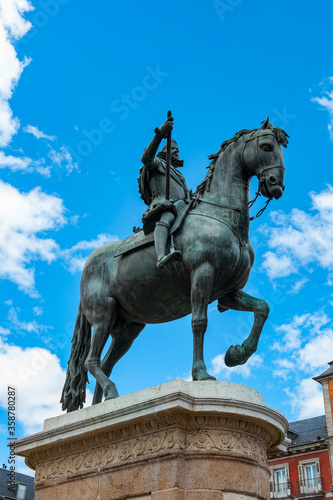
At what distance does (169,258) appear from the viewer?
334 inches

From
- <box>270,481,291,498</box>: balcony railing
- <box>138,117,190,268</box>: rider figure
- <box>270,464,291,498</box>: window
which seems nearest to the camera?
<box>138,117,190,268</box>: rider figure

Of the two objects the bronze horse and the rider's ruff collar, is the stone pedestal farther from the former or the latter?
the rider's ruff collar

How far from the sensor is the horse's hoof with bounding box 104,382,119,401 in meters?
8.85

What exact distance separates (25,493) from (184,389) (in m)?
43.2

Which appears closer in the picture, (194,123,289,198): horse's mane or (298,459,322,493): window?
(194,123,289,198): horse's mane

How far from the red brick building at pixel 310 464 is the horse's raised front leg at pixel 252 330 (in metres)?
40.7

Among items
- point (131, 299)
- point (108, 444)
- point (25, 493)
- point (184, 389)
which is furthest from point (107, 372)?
point (25, 493)

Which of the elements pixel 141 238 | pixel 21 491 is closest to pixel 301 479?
pixel 21 491

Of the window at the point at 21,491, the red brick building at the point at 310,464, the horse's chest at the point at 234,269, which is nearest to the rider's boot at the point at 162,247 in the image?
the horse's chest at the point at 234,269

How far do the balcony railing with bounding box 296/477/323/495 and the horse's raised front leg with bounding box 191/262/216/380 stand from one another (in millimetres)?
43218

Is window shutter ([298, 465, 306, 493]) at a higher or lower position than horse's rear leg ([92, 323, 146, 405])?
higher

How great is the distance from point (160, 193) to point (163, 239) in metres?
1.58

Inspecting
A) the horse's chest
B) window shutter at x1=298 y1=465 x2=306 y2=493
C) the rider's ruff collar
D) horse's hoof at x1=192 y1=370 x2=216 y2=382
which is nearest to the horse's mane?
the horse's chest

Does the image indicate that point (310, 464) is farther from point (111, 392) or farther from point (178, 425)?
point (178, 425)
